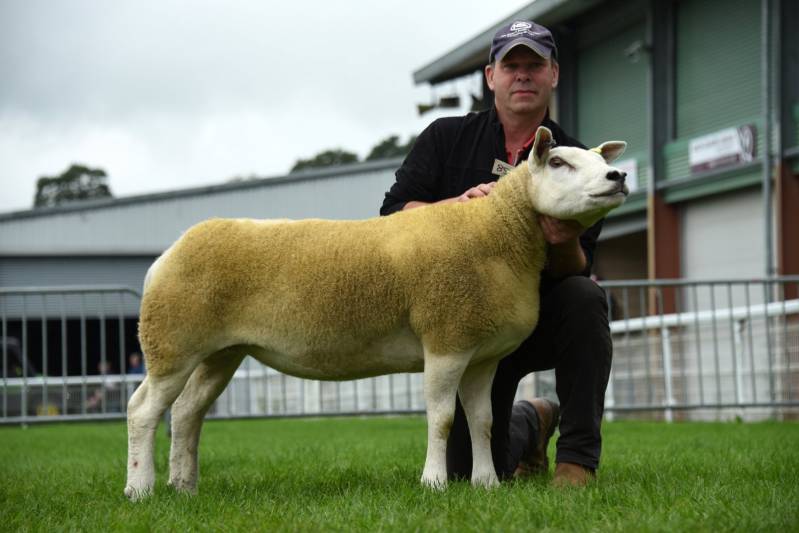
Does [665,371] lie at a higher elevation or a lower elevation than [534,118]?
lower

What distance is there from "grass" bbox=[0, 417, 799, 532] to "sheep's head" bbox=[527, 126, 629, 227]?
1.03 m

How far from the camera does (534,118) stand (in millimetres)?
4664

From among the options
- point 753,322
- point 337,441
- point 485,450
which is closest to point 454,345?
point 485,450

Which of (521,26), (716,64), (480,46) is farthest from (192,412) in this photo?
(480,46)

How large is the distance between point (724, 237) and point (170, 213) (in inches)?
743

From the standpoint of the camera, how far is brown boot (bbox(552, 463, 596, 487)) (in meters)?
4.16

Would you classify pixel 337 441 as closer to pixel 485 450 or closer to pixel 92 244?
pixel 485 450

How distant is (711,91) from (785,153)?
2.33 meters

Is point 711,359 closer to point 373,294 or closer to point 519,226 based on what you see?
point 519,226

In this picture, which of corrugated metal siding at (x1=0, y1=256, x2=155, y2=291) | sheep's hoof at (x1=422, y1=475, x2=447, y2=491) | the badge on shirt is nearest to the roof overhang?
corrugated metal siding at (x1=0, y1=256, x2=155, y2=291)

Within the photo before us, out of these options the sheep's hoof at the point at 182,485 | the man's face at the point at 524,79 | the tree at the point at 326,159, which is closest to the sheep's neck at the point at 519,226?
the man's face at the point at 524,79

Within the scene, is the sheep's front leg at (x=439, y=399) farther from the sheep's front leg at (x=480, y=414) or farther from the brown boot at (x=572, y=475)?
the brown boot at (x=572, y=475)

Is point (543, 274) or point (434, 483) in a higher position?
point (543, 274)

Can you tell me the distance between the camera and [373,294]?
4.00 metres
